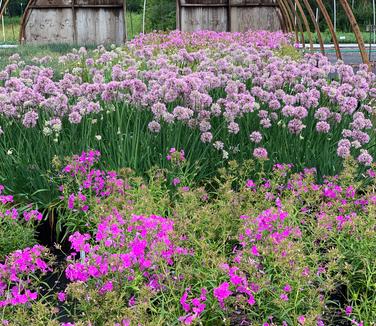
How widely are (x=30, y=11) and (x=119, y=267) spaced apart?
14528 mm

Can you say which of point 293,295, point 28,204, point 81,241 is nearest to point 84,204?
point 28,204

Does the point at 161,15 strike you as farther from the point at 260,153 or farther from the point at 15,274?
the point at 15,274

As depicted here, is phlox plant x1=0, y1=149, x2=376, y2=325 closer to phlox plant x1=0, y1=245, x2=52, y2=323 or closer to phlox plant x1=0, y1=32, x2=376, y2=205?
phlox plant x1=0, y1=245, x2=52, y2=323

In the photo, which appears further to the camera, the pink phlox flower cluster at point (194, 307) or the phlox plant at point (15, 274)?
the phlox plant at point (15, 274)

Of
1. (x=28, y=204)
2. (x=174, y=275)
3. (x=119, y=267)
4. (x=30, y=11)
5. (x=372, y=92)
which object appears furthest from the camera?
(x=30, y=11)

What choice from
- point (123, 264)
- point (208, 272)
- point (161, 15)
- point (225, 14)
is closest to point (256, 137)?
point (208, 272)

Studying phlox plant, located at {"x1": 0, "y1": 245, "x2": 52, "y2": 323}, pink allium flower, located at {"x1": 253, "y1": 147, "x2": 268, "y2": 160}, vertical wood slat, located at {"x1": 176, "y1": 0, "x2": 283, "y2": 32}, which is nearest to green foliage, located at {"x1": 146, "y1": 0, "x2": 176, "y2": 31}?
vertical wood slat, located at {"x1": 176, "y1": 0, "x2": 283, "y2": 32}

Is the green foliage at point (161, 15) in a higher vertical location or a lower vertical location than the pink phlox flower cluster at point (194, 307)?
higher

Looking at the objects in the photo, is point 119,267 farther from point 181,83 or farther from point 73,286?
point 181,83

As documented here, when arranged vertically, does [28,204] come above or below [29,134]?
below

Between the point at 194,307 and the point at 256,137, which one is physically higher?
the point at 256,137

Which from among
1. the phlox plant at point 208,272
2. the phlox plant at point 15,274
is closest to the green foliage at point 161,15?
the phlox plant at point 208,272

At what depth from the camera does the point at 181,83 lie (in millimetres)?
3908

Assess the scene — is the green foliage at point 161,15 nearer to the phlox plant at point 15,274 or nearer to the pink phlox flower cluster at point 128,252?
the pink phlox flower cluster at point 128,252
